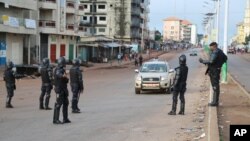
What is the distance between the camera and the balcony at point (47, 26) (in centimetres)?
6207

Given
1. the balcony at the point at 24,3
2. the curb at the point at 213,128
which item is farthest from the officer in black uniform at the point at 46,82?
the balcony at the point at 24,3

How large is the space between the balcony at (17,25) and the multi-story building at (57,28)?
4.65 m

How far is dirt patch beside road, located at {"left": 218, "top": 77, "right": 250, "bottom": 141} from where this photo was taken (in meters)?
13.2

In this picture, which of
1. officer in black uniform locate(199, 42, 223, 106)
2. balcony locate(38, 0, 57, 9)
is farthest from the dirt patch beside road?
balcony locate(38, 0, 57, 9)

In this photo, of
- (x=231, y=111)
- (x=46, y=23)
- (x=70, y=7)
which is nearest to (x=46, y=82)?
(x=231, y=111)

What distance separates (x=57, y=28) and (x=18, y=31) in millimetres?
11638

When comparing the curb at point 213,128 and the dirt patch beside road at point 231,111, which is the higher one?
the curb at point 213,128

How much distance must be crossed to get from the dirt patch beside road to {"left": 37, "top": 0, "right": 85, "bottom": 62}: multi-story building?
42.7 meters

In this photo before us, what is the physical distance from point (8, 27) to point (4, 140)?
1581 inches

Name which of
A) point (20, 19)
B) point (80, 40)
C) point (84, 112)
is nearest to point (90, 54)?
point (80, 40)

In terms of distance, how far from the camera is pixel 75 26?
71.9m

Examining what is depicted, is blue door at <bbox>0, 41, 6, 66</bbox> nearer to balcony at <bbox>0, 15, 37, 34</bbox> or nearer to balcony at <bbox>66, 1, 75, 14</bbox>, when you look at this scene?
balcony at <bbox>0, 15, 37, 34</bbox>

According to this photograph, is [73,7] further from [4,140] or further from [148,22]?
[148,22]

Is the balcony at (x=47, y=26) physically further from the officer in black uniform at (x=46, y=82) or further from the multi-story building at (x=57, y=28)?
the officer in black uniform at (x=46, y=82)
